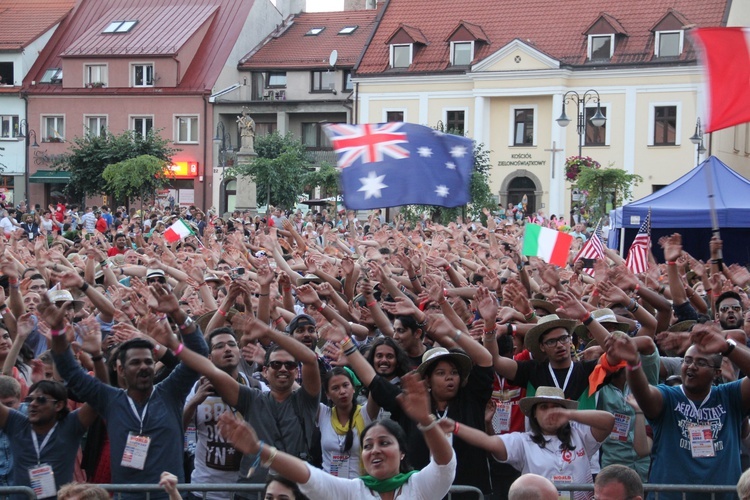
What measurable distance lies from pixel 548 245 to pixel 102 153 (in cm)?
3283

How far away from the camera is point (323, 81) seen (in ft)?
161

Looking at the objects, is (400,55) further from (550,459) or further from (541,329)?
(550,459)

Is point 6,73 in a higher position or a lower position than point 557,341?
higher

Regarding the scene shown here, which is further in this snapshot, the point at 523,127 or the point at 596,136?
the point at 523,127

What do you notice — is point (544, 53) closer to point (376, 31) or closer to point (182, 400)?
point (376, 31)

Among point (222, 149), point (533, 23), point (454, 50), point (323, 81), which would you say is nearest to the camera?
point (533, 23)

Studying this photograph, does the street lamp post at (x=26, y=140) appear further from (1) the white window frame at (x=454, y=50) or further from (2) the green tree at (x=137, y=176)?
(1) the white window frame at (x=454, y=50)

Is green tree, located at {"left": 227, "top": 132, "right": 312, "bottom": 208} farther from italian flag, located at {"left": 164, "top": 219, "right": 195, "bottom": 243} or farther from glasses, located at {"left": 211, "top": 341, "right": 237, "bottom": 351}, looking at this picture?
glasses, located at {"left": 211, "top": 341, "right": 237, "bottom": 351}

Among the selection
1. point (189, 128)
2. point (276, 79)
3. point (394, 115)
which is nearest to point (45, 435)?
point (394, 115)

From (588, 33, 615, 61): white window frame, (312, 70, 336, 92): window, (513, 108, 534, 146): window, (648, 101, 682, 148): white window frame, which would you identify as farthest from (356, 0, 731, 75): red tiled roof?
(513, 108, 534, 146): window

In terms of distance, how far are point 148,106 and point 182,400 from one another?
45.6m

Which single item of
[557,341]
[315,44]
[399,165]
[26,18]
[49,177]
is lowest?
[557,341]

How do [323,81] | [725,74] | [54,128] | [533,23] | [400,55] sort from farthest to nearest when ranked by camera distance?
[54,128] → [323,81] → [400,55] → [533,23] → [725,74]

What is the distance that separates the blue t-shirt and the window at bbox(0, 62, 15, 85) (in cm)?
4996
